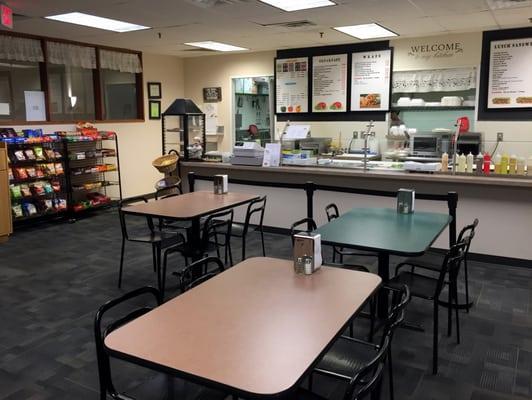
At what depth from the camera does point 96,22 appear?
18.6 ft

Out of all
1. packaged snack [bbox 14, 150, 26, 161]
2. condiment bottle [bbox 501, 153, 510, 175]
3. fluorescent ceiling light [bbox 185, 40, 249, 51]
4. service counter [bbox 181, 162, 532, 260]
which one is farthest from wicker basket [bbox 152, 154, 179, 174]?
condiment bottle [bbox 501, 153, 510, 175]

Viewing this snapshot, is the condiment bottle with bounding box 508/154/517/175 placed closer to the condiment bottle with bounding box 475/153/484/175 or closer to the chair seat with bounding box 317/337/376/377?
the condiment bottle with bounding box 475/153/484/175

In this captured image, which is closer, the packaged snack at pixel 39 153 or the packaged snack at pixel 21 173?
the packaged snack at pixel 21 173

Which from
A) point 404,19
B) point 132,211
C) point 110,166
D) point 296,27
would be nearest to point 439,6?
Answer: point 404,19

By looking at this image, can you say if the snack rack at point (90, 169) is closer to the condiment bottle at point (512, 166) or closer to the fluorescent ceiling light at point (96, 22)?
the fluorescent ceiling light at point (96, 22)

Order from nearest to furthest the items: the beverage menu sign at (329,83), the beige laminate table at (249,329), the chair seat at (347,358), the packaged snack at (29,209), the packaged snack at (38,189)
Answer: the beige laminate table at (249,329) < the chair seat at (347,358) < the packaged snack at (29,209) < the packaged snack at (38,189) < the beverage menu sign at (329,83)

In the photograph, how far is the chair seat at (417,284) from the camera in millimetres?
2933

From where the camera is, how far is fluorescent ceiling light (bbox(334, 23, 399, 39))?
6016 mm

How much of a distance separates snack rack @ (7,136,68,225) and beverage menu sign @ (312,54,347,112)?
401cm

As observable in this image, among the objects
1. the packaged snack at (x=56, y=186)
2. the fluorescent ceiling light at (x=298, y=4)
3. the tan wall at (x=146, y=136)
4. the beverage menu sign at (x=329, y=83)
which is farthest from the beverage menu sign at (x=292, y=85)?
the packaged snack at (x=56, y=186)

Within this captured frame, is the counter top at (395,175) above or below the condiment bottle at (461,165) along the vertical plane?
below

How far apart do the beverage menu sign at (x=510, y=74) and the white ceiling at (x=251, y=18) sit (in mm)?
309

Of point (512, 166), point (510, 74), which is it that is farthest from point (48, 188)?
point (510, 74)

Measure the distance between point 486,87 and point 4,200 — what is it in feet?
21.0
